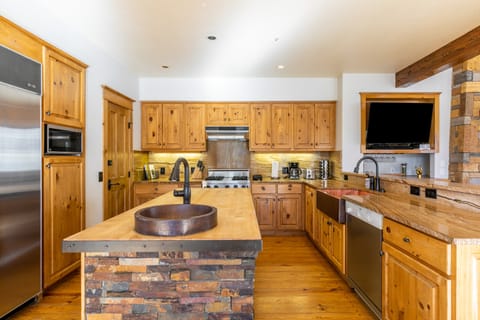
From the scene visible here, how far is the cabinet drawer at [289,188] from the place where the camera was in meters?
4.32

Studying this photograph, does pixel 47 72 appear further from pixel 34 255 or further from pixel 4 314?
pixel 4 314

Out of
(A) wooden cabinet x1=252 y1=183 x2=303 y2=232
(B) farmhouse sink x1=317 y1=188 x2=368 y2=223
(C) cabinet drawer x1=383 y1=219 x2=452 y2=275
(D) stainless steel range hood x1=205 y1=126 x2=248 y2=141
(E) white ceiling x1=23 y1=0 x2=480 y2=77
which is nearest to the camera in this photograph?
(C) cabinet drawer x1=383 y1=219 x2=452 y2=275

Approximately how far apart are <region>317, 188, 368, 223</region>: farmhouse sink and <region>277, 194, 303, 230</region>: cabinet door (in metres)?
0.90

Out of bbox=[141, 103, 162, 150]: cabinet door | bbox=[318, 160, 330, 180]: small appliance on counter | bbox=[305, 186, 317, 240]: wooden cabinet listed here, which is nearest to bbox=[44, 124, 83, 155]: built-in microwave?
bbox=[141, 103, 162, 150]: cabinet door

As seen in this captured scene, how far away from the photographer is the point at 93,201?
3176 millimetres

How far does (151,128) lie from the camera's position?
4.57m

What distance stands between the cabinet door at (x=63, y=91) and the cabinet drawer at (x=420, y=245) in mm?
2903

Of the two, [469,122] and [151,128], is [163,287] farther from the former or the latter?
[469,122]

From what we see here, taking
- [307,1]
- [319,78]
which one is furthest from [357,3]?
[319,78]

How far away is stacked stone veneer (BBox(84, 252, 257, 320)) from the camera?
117cm

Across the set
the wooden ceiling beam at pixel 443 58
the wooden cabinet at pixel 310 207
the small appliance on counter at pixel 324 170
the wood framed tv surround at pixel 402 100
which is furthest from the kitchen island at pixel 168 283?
the small appliance on counter at pixel 324 170

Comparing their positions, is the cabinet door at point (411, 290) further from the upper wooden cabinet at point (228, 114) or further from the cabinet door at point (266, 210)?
the upper wooden cabinet at point (228, 114)

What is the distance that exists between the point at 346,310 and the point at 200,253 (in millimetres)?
1714

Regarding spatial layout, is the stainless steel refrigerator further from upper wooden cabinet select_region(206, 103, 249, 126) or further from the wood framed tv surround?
the wood framed tv surround
